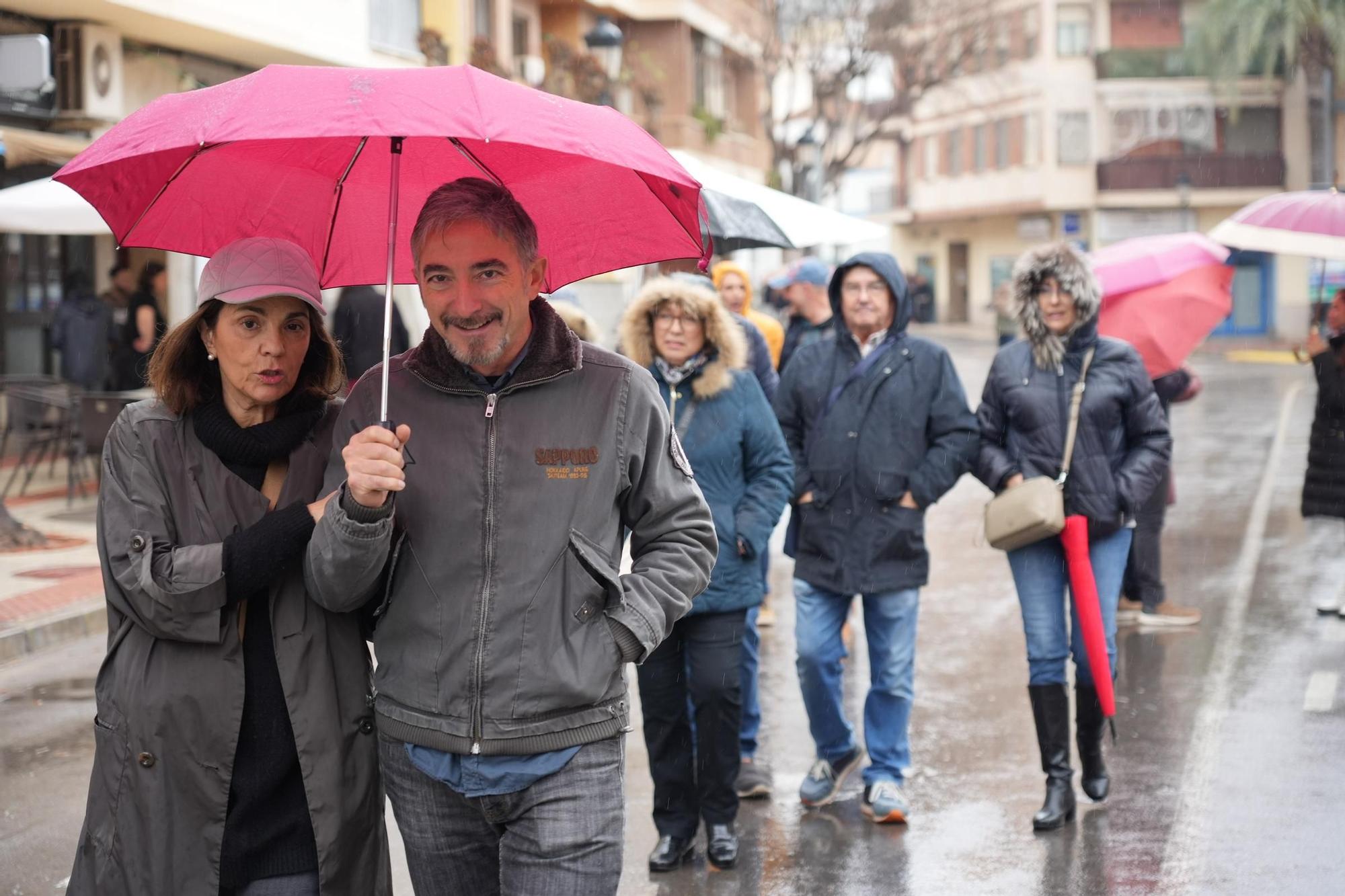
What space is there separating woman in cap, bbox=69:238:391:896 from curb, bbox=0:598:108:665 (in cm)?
584

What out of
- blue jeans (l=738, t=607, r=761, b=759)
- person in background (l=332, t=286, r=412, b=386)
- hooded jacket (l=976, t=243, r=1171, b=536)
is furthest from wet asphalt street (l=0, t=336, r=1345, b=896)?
person in background (l=332, t=286, r=412, b=386)

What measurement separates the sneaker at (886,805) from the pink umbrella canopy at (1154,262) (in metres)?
2.52

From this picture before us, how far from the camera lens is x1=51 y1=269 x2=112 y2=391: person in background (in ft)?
50.3

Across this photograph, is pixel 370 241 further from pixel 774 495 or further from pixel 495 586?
pixel 774 495

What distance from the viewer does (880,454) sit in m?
6.14

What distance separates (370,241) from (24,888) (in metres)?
2.88

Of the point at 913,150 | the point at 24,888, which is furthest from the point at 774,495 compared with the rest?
the point at 913,150

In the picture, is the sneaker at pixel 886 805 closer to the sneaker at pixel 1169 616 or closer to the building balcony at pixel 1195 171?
the sneaker at pixel 1169 616

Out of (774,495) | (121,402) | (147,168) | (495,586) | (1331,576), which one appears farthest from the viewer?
(121,402)

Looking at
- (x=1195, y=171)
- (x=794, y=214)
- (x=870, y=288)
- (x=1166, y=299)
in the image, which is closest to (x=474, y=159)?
(x=870, y=288)

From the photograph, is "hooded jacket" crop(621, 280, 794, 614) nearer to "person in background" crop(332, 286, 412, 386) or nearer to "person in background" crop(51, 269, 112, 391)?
"person in background" crop(332, 286, 412, 386)

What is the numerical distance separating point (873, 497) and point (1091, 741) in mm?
1257

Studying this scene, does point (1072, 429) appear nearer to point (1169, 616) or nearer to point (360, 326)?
point (1169, 616)

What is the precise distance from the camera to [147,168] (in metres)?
3.48
